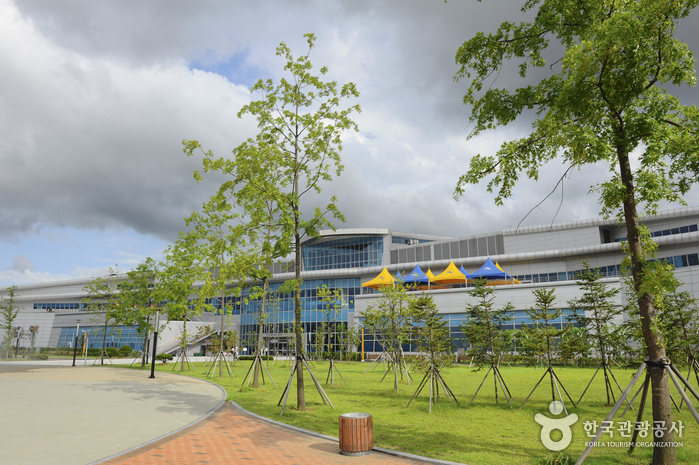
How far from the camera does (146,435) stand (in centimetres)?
1048

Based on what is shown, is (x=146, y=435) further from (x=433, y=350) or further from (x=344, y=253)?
(x=344, y=253)

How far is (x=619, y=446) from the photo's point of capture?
9.48m

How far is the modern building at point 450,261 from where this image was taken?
45.4 meters

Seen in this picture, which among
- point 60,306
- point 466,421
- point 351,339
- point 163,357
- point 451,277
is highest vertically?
point 451,277

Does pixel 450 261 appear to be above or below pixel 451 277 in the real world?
above

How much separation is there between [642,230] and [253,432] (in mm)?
10222

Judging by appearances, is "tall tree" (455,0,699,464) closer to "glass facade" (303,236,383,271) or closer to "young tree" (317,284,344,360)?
"young tree" (317,284,344,360)

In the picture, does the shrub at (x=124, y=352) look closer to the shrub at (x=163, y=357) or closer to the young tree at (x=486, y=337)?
the shrub at (x=163, y=357)

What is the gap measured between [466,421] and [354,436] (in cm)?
512

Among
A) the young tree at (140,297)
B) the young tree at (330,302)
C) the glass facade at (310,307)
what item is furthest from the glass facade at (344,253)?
the young tree at (140,297)

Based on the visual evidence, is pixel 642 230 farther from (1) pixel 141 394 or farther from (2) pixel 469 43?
(1) pixel 141 394

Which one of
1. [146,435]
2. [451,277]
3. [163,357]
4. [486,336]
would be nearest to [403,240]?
[451,277]

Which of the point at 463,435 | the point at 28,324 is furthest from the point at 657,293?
the point at 28,324

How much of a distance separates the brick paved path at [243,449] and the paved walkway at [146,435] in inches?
0.7
